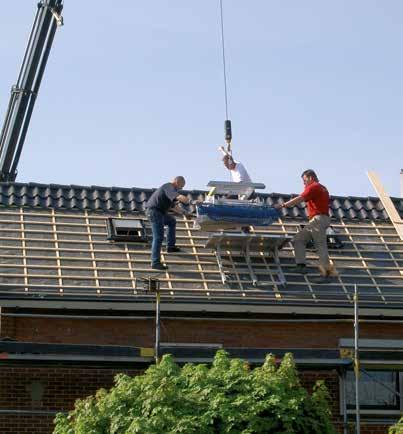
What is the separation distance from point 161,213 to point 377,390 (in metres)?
4.61

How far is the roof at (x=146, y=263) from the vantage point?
20.6 metres

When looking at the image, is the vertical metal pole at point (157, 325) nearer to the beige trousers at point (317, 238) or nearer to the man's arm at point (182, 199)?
the man's arm at point (182, 199)

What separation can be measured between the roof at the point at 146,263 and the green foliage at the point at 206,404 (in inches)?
150

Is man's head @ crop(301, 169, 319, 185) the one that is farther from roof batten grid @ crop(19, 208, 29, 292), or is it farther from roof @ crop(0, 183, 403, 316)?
roof batten grid @ crop(19, 208, 29, 292)

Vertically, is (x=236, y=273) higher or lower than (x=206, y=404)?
higher

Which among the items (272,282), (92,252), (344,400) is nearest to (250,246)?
(272,282)

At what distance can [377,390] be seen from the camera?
21.2 metres

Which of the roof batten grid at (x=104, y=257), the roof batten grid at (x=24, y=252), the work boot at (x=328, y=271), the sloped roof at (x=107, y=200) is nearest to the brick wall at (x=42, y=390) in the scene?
the roof batten grid at (x=104, y=257)

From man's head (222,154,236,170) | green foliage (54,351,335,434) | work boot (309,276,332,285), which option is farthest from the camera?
man's head (222,154,236,170)

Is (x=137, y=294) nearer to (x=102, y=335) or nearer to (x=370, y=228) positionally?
(x=102, y=335)

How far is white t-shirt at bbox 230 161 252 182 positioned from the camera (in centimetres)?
2305

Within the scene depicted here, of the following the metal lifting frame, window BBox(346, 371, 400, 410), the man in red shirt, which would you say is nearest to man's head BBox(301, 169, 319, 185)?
the man in red shirt

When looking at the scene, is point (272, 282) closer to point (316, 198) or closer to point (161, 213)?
point (316, 198)

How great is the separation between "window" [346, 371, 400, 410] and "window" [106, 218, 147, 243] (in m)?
4.47
